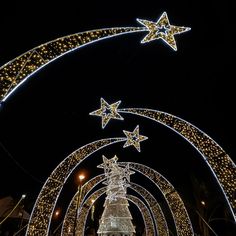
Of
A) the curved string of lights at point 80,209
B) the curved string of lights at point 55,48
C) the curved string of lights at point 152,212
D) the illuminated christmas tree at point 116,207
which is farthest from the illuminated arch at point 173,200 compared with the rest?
the curved string of lights at point 55,48

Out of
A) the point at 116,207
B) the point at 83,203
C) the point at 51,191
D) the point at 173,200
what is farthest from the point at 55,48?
the point at 83,203

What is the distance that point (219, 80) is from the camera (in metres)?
8.79

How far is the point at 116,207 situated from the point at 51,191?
7.71m

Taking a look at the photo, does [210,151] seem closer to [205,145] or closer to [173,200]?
[205,145]

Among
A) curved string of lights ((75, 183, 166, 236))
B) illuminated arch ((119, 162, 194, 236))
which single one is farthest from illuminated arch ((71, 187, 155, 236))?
illuminated arch ((119, 162, 194, 236))

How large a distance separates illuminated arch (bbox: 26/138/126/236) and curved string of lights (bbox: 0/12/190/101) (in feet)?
23.8

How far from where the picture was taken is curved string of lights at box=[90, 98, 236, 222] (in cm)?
971

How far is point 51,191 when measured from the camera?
12.1m

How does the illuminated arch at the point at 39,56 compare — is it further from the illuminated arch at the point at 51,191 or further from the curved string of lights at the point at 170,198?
the curved string of lights at the point at 170,198

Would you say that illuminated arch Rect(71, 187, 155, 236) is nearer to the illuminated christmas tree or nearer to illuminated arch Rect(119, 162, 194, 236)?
the illuminated christmas tree

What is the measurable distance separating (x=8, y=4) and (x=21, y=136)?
701 centimetres

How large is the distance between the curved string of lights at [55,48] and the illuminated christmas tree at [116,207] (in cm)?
1192

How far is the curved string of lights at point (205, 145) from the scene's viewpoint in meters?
9.71

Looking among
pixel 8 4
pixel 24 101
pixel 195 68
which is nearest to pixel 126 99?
pixel 195 68
